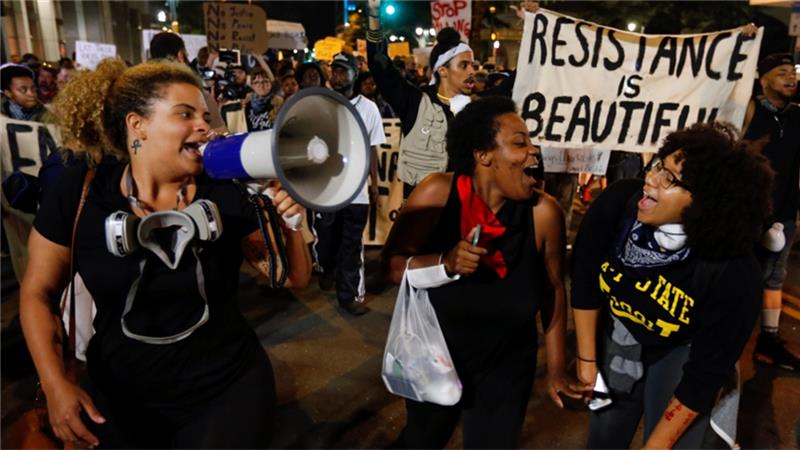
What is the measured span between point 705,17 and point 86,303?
91.1 feet

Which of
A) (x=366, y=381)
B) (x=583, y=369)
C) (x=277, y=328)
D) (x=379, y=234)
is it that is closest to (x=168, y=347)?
(x=583, y=369)

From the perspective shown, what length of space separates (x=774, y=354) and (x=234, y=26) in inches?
276

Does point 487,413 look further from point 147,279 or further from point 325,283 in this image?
point 325,283

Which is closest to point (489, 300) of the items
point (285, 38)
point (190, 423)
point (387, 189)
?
point (190, 423)

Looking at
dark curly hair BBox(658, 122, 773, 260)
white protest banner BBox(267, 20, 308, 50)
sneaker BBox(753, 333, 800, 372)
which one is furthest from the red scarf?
white protest banner BBox(267, 20, 308, 50)

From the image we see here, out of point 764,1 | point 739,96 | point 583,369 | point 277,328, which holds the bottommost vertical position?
point 277,328

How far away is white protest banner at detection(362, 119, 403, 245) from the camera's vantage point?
20.9 ft

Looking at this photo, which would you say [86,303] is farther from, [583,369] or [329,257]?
[329,257]

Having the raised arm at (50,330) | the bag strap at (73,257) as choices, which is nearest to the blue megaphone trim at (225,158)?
the bag strap at (73,257)

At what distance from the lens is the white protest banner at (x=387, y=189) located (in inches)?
250

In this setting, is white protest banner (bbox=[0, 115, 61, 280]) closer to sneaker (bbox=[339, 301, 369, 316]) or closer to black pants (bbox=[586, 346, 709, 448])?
sneaker (bbox=[339, 301, 369, 316])

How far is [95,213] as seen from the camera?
1.75 metres

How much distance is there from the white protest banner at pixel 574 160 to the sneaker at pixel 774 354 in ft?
6.82

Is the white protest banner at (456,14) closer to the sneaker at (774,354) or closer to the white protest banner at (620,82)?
the white protest banner at (620,82)
